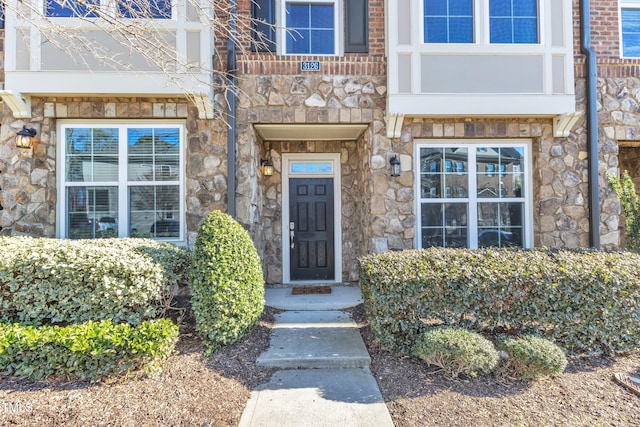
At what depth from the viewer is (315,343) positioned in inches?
135

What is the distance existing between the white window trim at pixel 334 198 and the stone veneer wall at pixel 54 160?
55.4 inches

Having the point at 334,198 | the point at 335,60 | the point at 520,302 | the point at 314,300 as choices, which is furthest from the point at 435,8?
the point at 314,300

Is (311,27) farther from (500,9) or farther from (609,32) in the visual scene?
(609,32)

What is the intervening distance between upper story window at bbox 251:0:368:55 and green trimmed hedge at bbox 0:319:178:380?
3979 mm

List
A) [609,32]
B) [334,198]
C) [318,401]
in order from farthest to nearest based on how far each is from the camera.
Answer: [334,198]
[609,32]
[318,401]

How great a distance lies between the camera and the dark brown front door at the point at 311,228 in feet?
19.6

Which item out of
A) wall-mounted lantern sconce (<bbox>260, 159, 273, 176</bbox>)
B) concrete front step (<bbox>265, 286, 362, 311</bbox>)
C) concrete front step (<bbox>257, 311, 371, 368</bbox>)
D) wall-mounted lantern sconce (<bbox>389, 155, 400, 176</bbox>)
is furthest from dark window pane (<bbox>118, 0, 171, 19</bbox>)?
concrete front step (<bbox>265, 286, 362, 311</bbox>)

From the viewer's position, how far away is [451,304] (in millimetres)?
3086

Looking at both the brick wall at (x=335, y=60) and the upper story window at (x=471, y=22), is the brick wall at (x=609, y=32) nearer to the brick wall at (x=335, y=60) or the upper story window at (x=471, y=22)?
the upper story window at (x=471, y=22)

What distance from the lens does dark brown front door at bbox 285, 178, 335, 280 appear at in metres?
5.96

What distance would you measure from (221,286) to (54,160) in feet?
10.9

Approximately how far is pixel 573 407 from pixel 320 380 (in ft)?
6.18

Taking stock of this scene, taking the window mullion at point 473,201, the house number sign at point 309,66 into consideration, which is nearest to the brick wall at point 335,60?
the house number sign at point 309,66

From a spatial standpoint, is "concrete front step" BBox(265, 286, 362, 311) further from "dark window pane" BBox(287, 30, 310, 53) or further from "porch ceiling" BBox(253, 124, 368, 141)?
"dark window pane" BBox(287, 30, 310, 53)
